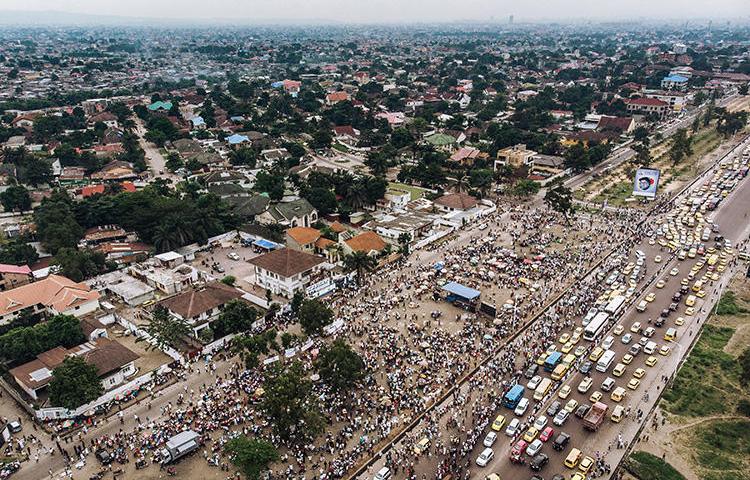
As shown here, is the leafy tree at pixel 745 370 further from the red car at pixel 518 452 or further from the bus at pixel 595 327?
the red car at pixel 518 452

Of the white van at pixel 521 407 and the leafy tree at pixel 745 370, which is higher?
the leafy tree at pixel 745 370

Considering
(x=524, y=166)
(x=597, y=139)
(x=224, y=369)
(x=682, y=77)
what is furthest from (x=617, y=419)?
(x=682, y=77)

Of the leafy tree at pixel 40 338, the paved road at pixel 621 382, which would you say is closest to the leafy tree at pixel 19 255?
the leafy tree at pixel 40 338

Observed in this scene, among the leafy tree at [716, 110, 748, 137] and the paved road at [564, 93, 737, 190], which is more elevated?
the leafy tree at [716, 110, 748, 137]

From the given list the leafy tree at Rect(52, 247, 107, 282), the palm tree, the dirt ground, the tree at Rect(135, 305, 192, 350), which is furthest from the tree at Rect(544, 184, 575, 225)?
the leafy tree at Rect(52, 247, 107, 282)

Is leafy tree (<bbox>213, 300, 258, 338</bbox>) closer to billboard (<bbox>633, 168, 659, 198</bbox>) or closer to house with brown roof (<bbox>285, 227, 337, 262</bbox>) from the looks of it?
house with brown roof (<bbox>285, 227, 337, 262</bbox>)

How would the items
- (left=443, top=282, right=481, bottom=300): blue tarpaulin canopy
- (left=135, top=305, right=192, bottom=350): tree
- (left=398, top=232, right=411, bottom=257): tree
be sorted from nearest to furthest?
(left=135, top=305, right=192, bottom=350): tree, (left=443, top=282, right=481, bottom=300): blue tarpaulin canopy, (left=398, top=232, right=411, bottom=257): tree
